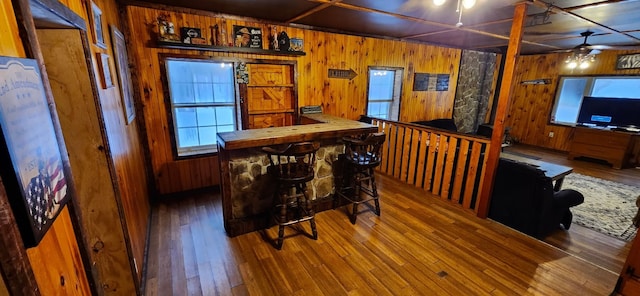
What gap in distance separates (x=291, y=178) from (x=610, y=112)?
712 centimetres

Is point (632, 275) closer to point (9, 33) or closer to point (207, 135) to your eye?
point (9, 33)

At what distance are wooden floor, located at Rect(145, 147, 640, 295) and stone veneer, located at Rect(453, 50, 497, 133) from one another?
4.00 meters

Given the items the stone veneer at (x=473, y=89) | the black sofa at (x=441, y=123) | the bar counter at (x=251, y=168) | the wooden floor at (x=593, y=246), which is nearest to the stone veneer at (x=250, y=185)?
the bar counter at (x=251, y=168)

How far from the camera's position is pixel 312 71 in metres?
4.12

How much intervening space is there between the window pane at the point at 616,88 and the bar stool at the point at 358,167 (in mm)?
6390

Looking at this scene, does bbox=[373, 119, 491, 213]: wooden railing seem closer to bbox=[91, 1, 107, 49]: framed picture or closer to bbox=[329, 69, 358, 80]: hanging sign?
bbox=[329, 69, 358, 80]: hanging sign

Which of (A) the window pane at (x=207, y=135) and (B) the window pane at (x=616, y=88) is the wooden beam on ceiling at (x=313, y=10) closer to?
(A) the window pane at (x=207, y=135)

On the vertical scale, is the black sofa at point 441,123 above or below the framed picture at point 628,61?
below

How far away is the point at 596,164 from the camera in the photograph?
17.4 feet

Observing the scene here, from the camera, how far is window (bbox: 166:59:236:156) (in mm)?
3279

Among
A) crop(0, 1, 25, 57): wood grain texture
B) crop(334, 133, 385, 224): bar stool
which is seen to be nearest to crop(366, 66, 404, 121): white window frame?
crop(334, 133, 385, 224): bar stool

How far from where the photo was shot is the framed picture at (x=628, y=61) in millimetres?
5180

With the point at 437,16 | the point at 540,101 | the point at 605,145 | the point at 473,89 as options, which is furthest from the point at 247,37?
the point at 540,101

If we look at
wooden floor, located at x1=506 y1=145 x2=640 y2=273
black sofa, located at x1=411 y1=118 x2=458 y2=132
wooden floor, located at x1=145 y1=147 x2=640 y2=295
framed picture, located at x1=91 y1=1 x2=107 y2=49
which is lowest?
wooden floor, located at x1=506 y1=145 x2=640 y2=273
